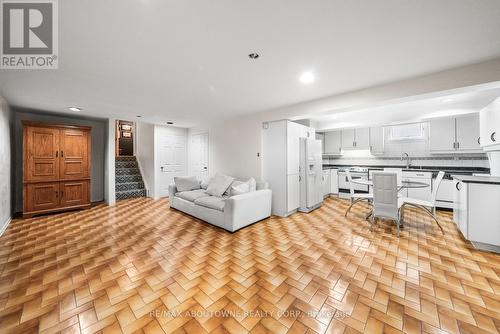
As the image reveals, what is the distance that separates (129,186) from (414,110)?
820 centimetres

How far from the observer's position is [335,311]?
153 cm

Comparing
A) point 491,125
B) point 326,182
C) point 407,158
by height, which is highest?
point 491,125

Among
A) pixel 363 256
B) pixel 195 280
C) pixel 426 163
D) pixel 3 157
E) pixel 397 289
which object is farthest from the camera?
pixel 426 163

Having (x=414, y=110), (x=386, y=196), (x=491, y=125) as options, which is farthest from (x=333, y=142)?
(x=386, y=196)

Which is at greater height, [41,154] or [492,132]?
[492,132]

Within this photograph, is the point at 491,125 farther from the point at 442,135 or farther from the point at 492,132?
the point at 442,135

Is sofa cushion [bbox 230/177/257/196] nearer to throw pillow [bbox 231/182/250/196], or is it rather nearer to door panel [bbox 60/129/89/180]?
throw pillow [bbox 231/182/250/196]

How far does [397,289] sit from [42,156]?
254 inches

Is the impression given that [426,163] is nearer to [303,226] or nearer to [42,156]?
[303,226]

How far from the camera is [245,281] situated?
190 centimetres

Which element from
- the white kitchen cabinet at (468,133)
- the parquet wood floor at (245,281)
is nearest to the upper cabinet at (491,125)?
the white kitchen cabinet at (468,133)

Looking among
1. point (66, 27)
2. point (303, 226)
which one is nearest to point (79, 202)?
point (66, 27)

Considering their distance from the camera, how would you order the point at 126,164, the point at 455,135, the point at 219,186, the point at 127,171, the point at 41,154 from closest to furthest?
the point at 41,154
the point at 219,186
the point at 455,135
the point at 127,171
the point at 126,164

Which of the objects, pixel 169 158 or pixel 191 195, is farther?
pixel 169 158
